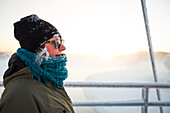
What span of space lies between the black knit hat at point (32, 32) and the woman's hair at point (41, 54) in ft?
0.08

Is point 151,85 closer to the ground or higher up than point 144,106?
higher up

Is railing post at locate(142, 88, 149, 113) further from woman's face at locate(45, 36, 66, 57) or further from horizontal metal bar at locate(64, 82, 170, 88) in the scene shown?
woman's face at locate(45, 36, 66, 57)

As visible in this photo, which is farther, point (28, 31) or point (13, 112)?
point (28, 31)

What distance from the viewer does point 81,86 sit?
5.01 ft

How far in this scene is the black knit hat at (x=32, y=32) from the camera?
2.78 ft

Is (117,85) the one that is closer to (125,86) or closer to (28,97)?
(125,86)

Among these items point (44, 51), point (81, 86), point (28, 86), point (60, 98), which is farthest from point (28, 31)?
point (81, 86)

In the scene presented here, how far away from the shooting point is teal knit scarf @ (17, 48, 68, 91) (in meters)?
0.83

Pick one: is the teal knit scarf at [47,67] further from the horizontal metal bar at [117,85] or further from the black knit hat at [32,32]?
the horizontal metal bar at [117,85]

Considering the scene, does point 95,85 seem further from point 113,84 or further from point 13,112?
point 13,112

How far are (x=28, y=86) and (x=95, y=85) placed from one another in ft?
2.93

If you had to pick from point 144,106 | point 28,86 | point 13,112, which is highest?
point 28,86

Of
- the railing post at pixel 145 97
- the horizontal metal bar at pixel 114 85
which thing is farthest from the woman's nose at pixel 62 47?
the railing post at pixel 145 97

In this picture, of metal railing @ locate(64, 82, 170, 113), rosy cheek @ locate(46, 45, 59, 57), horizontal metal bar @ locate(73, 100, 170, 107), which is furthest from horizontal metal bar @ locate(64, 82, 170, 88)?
rosy cheek @ locate(46, 45, 59, 57)
